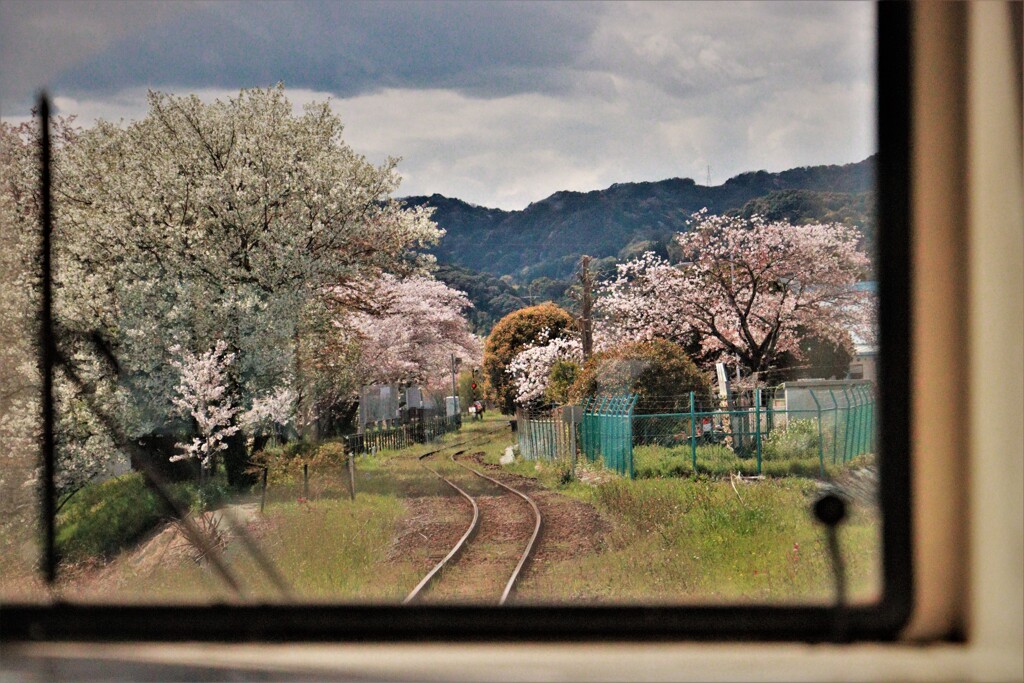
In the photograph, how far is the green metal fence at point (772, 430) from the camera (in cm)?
201

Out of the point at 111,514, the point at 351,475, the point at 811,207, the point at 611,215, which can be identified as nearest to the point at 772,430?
the point at 811,207

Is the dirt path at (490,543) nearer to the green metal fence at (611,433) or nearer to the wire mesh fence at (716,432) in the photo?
the wire mesh fence at (716,432)

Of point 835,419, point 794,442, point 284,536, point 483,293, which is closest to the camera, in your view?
point 835,419

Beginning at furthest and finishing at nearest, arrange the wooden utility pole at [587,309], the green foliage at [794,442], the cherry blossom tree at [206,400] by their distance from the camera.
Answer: the wooden utility pole at [587,309], the cherry blossom tree at [206,400], the green foliage at [794,442]

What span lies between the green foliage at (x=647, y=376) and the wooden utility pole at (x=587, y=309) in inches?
2.6

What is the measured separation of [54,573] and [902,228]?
205cm

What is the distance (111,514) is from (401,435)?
A: 1228 mm

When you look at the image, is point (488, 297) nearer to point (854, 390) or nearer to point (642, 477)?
point (642, 477)

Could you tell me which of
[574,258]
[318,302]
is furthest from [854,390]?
[318,302]

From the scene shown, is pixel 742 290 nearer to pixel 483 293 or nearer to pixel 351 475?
pixel 483 293

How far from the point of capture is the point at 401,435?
12.2ft

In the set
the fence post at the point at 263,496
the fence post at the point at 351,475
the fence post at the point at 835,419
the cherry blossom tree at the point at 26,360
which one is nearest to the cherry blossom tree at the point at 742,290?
the fence post at the point at 835,419

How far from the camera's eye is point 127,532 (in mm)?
3189

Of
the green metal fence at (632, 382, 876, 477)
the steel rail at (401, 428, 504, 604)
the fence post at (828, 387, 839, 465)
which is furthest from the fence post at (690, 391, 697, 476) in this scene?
the fence post at (828, 387, 839, 465)
